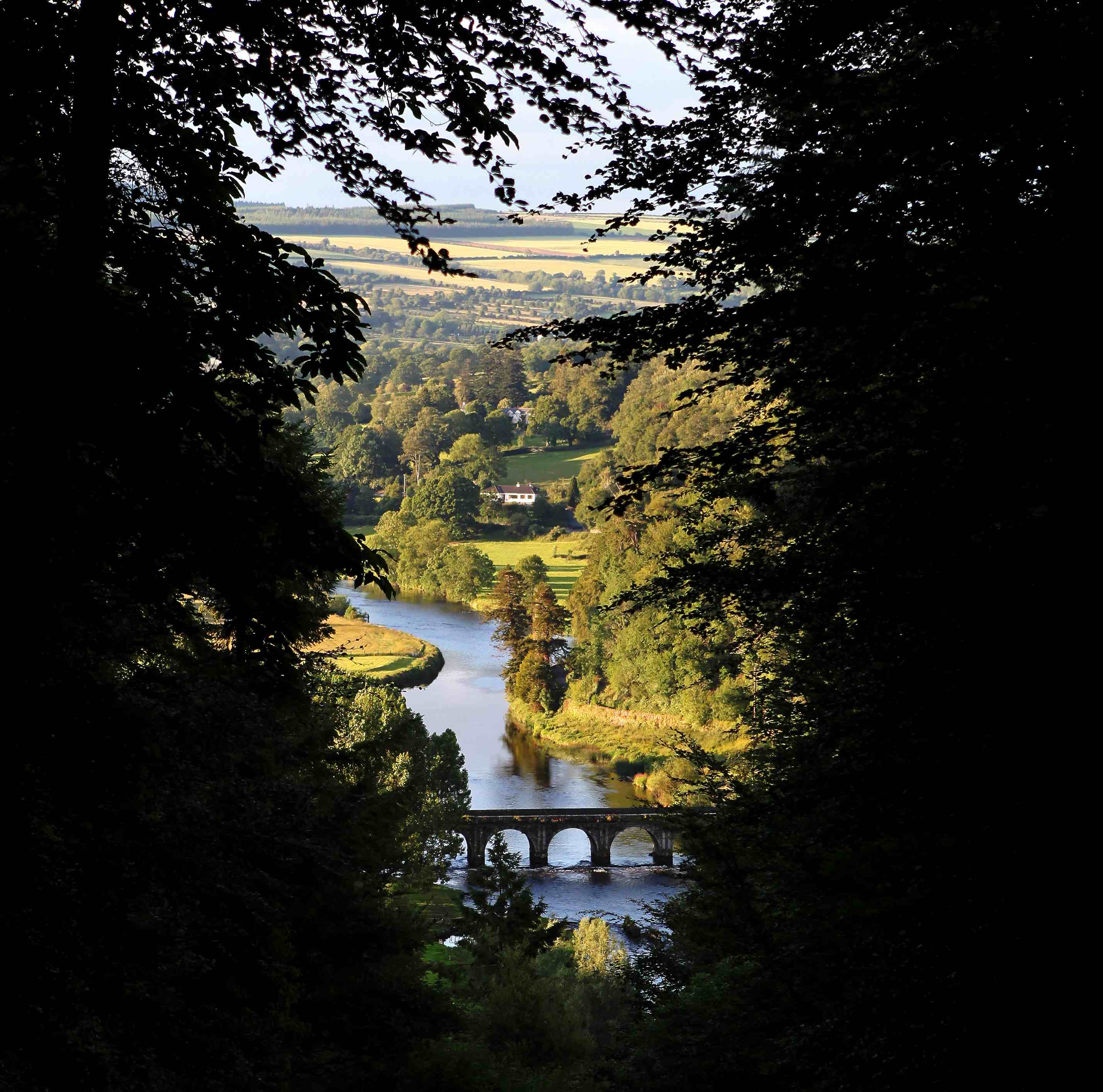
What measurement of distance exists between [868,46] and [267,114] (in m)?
4.59

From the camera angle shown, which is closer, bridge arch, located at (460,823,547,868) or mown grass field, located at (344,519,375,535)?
bridge arch, located at (460,823,547,868)

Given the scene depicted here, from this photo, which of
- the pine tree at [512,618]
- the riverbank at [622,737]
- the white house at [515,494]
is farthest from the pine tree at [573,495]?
the riverbank at [622,737]

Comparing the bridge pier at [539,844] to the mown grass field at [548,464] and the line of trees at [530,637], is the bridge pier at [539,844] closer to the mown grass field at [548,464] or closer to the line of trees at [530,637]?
the line of trees at [530,637]

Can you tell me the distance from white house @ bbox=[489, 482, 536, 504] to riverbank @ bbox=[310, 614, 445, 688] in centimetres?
3450

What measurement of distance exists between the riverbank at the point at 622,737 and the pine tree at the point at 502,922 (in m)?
15.2

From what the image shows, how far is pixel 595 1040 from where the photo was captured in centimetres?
2788

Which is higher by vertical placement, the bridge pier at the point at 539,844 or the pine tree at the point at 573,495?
the pine tree at the point at 573,495

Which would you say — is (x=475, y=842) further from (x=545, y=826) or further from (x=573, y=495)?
(x=573, y=495)

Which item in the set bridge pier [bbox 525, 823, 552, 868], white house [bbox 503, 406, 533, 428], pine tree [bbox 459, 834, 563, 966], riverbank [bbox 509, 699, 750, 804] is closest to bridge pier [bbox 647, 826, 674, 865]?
riverbank [bbox 509, 699, 750, 804]

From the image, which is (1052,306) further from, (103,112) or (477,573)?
(477,573)

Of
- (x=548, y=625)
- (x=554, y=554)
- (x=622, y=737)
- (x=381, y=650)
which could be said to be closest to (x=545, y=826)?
(x=622, y=737)

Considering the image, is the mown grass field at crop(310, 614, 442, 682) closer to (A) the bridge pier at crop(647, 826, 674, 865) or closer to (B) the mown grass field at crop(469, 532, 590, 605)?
(B) the mown grass field at crop(469, 532, 590, 605)

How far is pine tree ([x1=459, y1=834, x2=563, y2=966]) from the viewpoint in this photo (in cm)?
2948

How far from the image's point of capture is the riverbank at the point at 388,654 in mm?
59531
